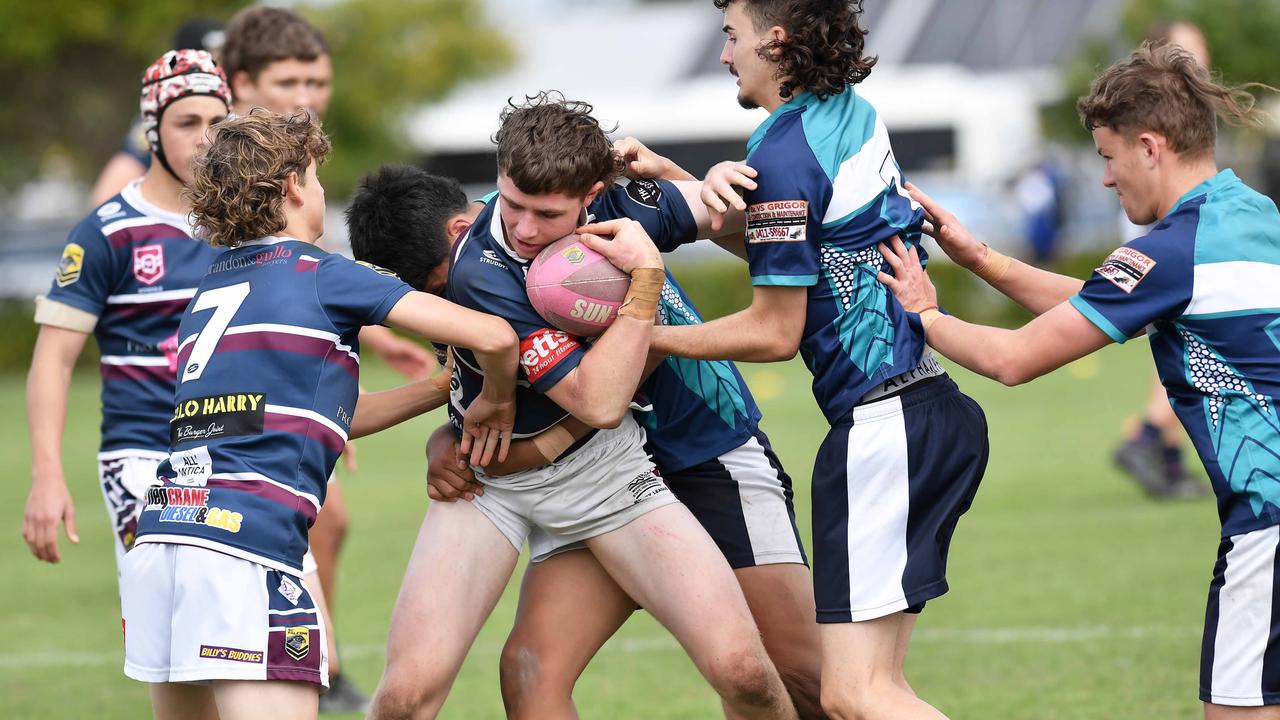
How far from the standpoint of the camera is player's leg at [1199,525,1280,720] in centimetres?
366

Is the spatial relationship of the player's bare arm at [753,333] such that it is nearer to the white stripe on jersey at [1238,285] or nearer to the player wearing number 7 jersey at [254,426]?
the player wearing number 7 jersey at [254,426]

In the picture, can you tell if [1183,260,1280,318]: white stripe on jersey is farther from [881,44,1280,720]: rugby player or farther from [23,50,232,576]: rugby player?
[23,50,232,576]: rugby player

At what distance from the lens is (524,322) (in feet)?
13.3

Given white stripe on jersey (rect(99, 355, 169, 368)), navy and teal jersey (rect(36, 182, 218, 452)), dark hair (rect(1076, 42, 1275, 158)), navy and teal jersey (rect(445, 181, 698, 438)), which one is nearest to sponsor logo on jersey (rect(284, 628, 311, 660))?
navy and teal jersey (rect(445, 181, 698, 438))

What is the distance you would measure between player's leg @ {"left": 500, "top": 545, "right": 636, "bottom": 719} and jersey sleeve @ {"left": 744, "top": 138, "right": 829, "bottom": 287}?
3.62ft

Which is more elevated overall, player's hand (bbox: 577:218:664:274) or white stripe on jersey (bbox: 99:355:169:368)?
player's hand (bbox: 577:218:664:274)

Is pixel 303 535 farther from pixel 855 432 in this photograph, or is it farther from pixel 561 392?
pixel 855 432

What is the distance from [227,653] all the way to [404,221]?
4.44 feet

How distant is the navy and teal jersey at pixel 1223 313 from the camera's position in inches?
145

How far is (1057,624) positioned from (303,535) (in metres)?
4.19

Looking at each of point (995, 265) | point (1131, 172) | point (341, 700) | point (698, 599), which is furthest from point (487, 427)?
point (341, 700)

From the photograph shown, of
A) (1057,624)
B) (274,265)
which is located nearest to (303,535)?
(274,265)

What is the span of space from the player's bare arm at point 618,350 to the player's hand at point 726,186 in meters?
0.22

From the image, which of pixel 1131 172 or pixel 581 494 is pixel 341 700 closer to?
pixel 581 494
